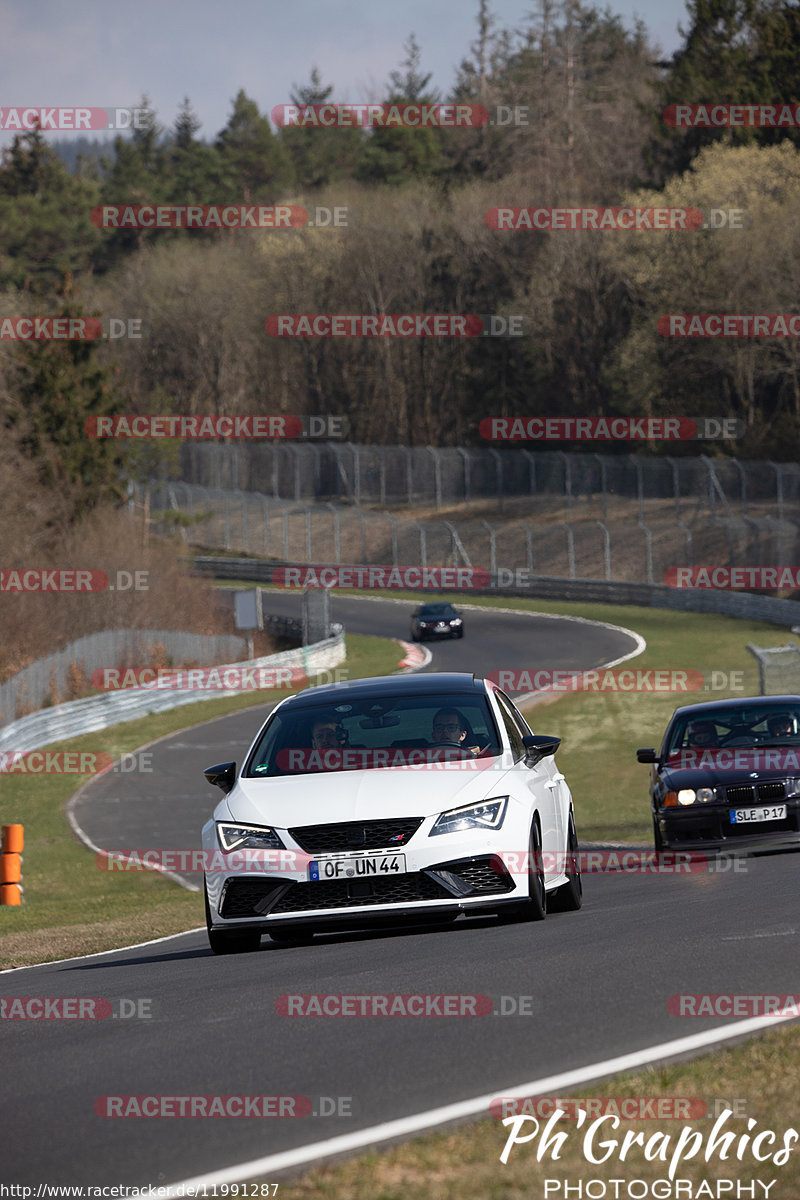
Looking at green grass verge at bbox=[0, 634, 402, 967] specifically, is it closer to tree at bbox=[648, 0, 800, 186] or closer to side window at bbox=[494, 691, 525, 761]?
side window at bbox=[494, 691, 525, 761]

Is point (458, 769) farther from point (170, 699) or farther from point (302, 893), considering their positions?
point (170, 699)

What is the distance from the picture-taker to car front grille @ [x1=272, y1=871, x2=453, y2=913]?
9.57 m

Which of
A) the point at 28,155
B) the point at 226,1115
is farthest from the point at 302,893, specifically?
the point at 28,155

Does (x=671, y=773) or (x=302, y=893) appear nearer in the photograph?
(x=302, y=893)

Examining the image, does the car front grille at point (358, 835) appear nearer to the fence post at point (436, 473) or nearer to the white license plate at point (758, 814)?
the white license plate at point (758, 814)

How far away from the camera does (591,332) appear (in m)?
88.1

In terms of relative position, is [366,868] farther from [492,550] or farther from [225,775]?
[492,550]

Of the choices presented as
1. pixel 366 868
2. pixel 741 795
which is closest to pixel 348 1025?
pixel 366 868

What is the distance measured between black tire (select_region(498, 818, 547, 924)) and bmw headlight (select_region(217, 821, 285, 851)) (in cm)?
150

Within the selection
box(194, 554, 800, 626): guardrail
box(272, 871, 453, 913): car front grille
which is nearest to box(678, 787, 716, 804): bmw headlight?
box(272, 871, 453, 913): car front grille

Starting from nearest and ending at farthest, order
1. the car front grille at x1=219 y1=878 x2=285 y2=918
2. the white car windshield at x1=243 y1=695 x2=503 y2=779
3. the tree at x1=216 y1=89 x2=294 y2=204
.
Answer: the car front grille at x1=219 y1=878 x2=285 y2=918, the white car windshield at x1=243 y1=695 x2=503 y2=779, the tree at x1=216 y1=89 x2=294 y2=204

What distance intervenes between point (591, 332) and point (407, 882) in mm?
80813

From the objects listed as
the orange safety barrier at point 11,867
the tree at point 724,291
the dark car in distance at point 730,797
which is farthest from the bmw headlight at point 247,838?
the tree at point 724,291

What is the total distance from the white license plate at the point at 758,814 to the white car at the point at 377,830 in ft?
16.8
